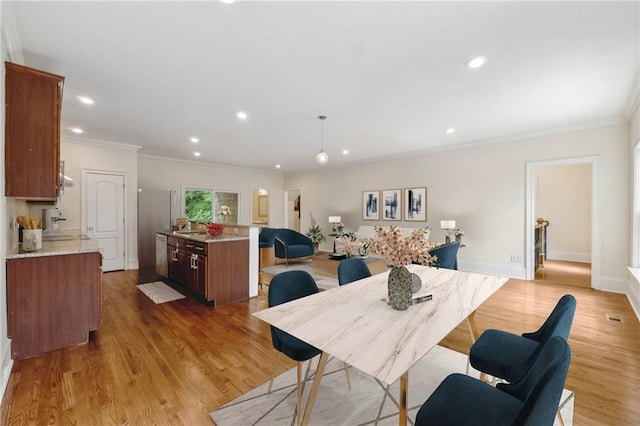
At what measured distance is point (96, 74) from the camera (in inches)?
111

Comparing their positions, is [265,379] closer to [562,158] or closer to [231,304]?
[231,304]

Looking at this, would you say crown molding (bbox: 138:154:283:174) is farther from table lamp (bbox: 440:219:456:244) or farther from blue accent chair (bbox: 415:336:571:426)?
blue accent chair (bbox: 415:336:571:426)

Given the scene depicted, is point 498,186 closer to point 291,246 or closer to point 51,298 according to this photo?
point 291,246

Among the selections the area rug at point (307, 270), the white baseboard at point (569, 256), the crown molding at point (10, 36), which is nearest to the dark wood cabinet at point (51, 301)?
the crown molding at point (10, 36)

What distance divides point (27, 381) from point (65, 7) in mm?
2735

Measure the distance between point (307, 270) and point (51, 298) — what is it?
3.95 meters

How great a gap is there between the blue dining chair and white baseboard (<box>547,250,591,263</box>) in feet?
25.3

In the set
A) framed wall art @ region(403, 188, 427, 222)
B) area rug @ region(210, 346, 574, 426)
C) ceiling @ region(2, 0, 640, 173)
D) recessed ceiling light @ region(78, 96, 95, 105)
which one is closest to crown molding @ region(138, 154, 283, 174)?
ceiling @ region(2, 0, 640, 173)

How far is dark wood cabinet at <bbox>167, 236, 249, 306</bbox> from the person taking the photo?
3.72m

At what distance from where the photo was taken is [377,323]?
143 centimetres

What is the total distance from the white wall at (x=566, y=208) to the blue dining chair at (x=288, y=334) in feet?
22.7

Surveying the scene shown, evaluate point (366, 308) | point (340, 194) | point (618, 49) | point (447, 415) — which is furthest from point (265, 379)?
point (340, 194)

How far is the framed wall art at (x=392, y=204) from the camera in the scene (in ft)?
22.9

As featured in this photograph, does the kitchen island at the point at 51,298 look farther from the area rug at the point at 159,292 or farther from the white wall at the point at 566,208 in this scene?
the white wall at the point at 566,208
